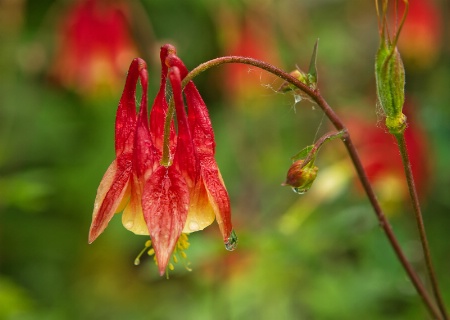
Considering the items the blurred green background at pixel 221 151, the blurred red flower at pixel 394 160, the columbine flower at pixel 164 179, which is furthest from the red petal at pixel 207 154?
the blurred red flower at pixel 394 160

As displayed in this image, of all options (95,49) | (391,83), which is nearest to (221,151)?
(95,49)

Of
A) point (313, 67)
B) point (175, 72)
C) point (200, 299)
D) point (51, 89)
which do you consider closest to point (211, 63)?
point (175, 72)

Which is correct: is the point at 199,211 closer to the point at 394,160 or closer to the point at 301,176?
the point at 301,176

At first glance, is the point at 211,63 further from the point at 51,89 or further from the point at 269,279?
the point at 51,89

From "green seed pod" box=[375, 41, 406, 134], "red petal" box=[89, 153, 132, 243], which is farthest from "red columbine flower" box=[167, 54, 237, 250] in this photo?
"green seed pod" box=[375, 41, 406, 134]

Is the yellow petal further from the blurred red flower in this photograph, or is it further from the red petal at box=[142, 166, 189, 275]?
the blurred red flower

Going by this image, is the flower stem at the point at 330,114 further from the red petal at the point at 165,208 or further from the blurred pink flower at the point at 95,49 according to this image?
the blurred pink flower at the point at 95,49

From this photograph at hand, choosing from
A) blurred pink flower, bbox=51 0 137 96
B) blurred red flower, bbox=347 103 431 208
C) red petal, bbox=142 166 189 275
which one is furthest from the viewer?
blurred pink flower, bbox=51 0 137 96
